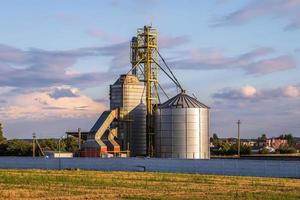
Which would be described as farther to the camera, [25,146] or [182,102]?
[25,146]

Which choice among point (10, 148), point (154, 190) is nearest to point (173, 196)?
point (154, 190)

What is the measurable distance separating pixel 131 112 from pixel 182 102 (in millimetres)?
8471

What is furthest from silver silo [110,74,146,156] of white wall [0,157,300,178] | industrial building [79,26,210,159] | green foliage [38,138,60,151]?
green foliage [38,138,60,151]

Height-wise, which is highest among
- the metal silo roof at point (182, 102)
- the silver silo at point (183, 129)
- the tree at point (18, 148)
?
the metal silo roof at point (182, 102)

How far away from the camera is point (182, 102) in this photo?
7812 centimetres

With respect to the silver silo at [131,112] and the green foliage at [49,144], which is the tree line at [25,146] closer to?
the green foliage at [49,144]

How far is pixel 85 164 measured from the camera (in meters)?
68.8

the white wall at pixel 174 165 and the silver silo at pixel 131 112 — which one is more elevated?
the silver silo at pixel 131 112

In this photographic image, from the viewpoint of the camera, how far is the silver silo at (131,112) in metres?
82.9

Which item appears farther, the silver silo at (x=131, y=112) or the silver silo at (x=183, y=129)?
the silver silo at (x=131, y=112)

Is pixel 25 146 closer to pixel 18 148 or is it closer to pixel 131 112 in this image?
pixel 18 148

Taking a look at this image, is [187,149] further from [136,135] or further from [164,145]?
[136,135]

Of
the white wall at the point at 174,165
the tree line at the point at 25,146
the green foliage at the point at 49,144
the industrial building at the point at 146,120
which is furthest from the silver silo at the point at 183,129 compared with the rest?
the green foliage at the point at 49,144

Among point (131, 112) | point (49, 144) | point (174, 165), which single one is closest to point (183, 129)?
point (131, 112)
